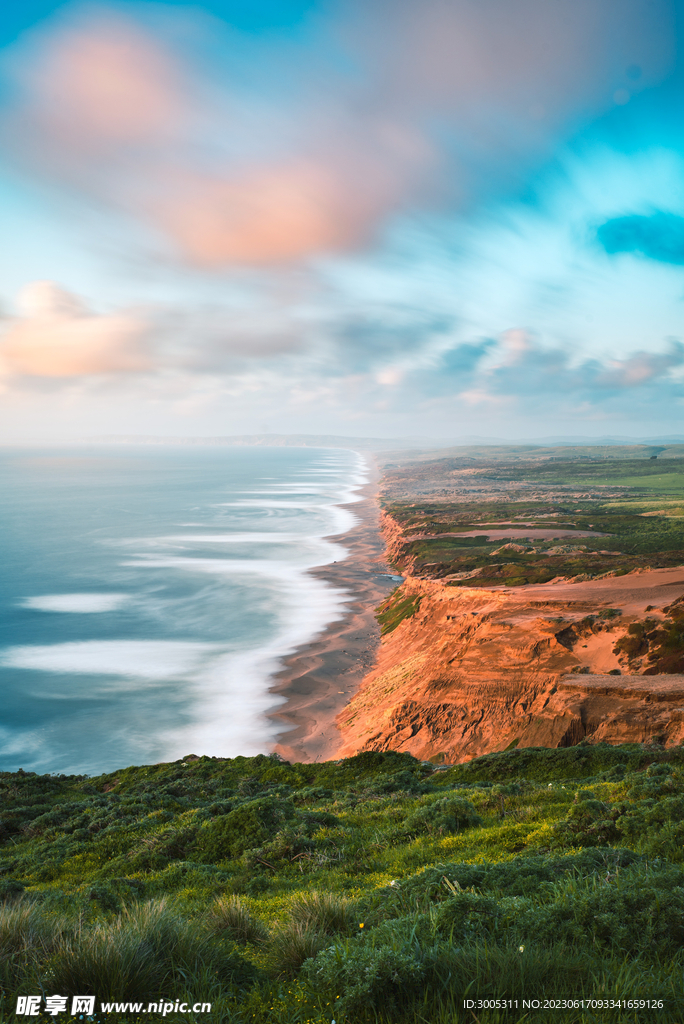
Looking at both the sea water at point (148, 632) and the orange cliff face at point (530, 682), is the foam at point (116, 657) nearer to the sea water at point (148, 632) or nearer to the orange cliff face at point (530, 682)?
the sea water at point (148, 632)

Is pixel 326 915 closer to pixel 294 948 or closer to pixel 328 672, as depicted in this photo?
pixel 294 948

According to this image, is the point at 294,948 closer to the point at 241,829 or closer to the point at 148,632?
the point at 241,829

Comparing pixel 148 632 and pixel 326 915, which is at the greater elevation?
pixel 326 915

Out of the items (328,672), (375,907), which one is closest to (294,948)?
(375,907)

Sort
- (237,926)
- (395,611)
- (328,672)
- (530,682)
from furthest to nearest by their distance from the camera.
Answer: (395,611) → (328,672) → (530,682) → (237,926)

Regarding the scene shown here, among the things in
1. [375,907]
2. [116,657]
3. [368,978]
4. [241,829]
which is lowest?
[116,657]

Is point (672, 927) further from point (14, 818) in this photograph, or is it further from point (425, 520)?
point (425, 520)

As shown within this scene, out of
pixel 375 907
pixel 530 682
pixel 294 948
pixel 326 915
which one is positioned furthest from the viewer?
pixel 530 682

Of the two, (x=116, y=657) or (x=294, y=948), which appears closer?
(x=294, y=948)

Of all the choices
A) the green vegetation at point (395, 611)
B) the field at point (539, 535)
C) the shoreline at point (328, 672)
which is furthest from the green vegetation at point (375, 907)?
the field at point (539, 535)
